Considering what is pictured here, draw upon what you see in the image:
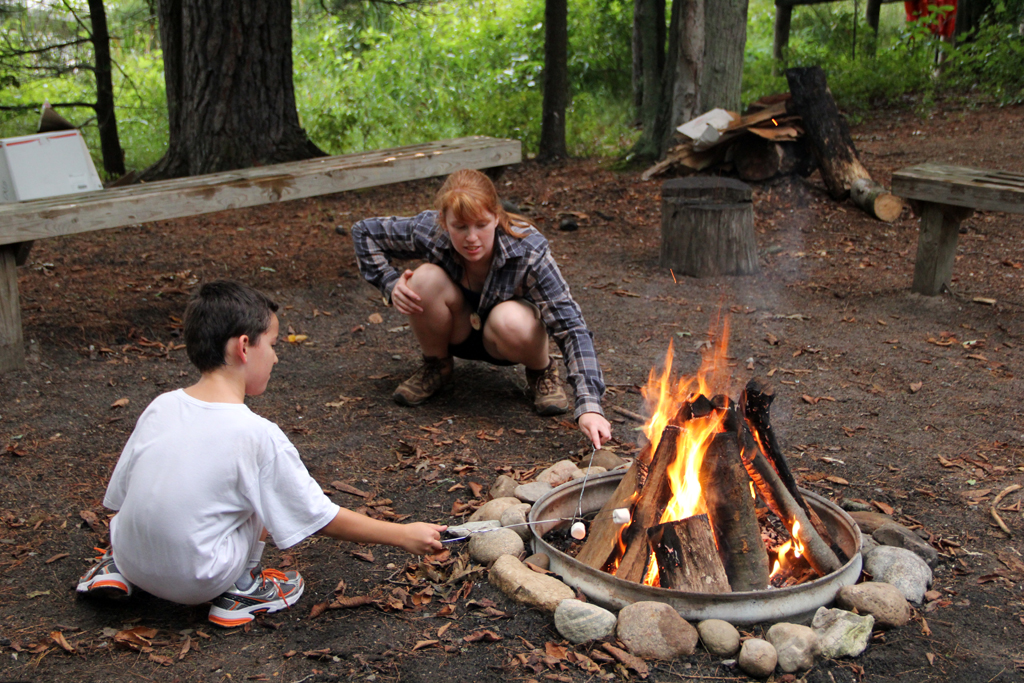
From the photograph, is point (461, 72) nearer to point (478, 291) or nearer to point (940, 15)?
point (940, 15)

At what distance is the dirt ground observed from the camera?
7.45 feet

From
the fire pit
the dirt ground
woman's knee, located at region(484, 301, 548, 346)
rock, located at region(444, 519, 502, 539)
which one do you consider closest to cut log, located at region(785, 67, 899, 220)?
the dirt ground

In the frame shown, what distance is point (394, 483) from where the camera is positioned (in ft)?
10.7

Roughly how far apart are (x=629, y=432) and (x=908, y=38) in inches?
439

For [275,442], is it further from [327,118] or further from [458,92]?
[458,92]

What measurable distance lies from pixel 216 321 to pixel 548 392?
1.96m

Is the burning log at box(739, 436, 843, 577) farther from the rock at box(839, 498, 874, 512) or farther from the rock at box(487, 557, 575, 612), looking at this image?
the rock at box(487, 557, 575, 612)

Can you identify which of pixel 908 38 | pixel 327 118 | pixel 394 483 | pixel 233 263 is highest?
pixel 908 38

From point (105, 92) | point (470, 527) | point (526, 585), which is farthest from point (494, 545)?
point (105, 92)

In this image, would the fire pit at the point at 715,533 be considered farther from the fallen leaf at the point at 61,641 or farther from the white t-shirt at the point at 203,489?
the fallen leaf at the point at 61,641

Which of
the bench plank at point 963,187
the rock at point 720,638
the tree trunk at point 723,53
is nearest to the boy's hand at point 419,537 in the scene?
the rock at point 720,638

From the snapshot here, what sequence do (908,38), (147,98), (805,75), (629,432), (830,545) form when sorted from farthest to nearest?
(908,38)
(147,98)
(805,75)
(629,432)
(830,545)

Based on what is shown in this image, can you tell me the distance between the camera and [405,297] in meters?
3.63

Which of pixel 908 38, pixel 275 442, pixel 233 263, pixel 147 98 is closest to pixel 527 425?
pixel 275 442
